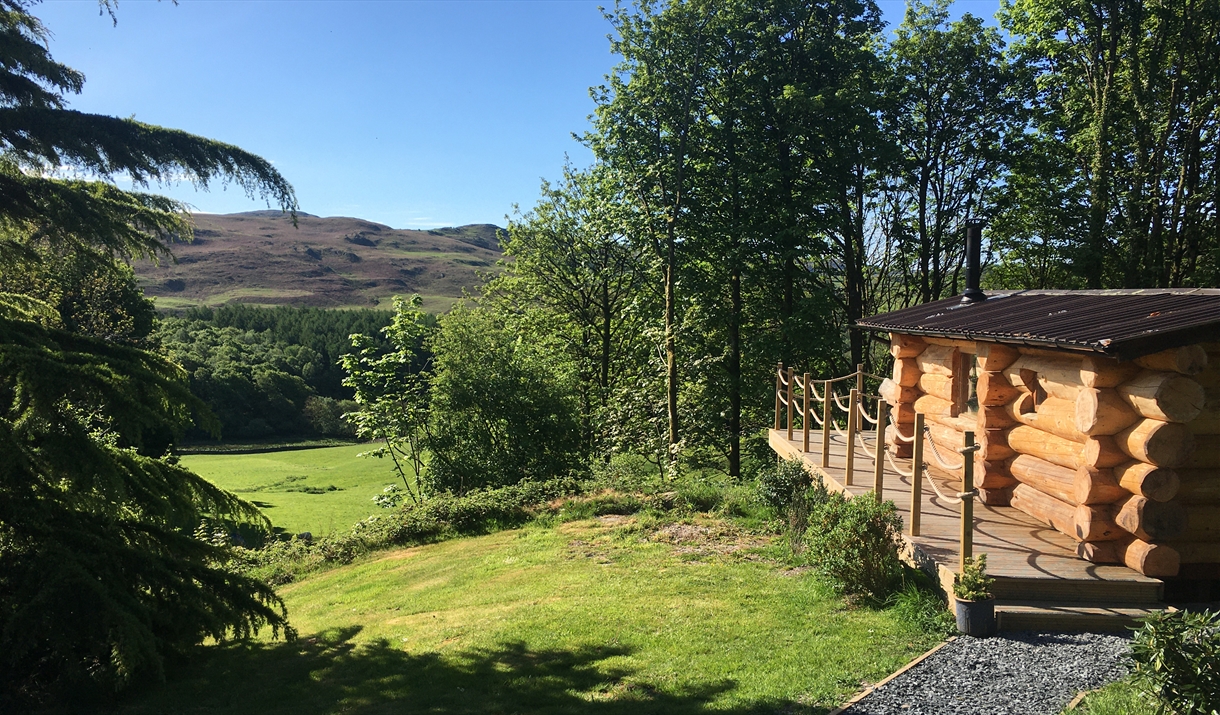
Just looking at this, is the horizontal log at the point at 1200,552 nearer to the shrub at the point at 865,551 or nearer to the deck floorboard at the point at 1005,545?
the deck floorboard at the point at 1005,545

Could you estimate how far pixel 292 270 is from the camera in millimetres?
158625

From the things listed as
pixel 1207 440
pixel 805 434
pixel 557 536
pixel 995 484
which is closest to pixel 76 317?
pixel 557 536

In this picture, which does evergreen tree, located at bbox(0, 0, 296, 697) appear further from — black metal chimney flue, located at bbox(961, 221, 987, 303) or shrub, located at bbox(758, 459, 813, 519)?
black metal chimney flue, located at bbox(961, 221, 987, 303)

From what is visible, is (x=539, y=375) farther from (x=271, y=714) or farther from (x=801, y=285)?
(x=271, y=714)

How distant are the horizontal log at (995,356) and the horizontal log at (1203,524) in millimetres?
2332

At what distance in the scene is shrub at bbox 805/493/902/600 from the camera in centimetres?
755

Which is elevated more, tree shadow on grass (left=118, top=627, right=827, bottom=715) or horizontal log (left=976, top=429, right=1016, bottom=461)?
horizontal log (left=976, top=429, right=1016, bottom=461)

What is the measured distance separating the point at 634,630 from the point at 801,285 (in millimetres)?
14581

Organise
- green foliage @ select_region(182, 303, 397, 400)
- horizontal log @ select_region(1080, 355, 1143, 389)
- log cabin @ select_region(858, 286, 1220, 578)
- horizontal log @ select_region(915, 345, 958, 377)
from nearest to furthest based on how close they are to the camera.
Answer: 1. log cabin @ select_region(858, 286, 1220, 578)
2. horizontal log @ select_region(1080, 355, 1143, 389)
3. horizontal log @ select_region(915, 345, 958, 377)
4. green foliage @ select_region(182, 303, 397, 400)

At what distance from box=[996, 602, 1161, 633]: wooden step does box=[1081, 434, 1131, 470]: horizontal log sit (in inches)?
50.3

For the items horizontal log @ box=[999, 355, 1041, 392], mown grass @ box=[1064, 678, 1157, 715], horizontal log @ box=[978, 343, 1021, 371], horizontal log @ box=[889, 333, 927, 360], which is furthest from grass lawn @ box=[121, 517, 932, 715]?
horizontal log @ box=[889, 333, 927, 360]

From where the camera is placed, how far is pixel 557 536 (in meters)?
12.5

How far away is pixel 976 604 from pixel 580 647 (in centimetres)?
346

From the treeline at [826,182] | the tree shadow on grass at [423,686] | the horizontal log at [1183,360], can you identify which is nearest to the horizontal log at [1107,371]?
the horizontal log at [1183,360]
